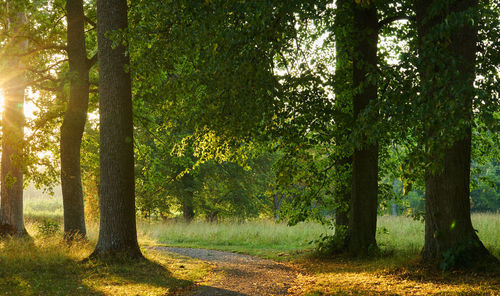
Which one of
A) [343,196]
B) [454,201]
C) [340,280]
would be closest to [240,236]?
[343,196]

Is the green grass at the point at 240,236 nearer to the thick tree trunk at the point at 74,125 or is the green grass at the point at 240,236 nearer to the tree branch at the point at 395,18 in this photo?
the thick tree trunk at the point at 74,125

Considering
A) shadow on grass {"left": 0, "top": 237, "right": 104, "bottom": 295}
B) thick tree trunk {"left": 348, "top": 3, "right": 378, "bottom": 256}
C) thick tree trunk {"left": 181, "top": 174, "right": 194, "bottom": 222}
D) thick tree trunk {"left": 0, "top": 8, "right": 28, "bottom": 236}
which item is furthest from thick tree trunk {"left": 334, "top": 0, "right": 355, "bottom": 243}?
thick tree trunk {"left": 181, "top": 174, "right": 194, "bottom": 222}

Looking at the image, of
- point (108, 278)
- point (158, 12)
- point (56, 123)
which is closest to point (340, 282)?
point (108, 278)

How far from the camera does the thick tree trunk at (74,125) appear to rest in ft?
43.9

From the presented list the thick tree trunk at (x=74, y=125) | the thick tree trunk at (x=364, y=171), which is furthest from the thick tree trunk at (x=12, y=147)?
the thick tree trunk at (x=364, y=171)

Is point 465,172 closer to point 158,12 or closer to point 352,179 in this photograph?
point 352,179

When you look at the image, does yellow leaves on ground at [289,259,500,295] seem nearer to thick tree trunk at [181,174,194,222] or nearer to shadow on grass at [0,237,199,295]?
shadow on grass at [0,237,199,295]

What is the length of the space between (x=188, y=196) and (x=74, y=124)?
17423mm

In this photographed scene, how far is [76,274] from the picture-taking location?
28.3ft

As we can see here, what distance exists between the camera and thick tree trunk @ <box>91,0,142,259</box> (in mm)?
10234

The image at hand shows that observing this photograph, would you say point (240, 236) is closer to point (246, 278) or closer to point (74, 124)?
point (74, 124)

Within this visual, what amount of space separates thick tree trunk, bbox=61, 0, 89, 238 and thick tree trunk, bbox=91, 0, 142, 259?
11.2 feet

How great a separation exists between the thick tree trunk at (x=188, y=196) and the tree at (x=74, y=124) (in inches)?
638

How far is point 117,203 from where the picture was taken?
1025cm
